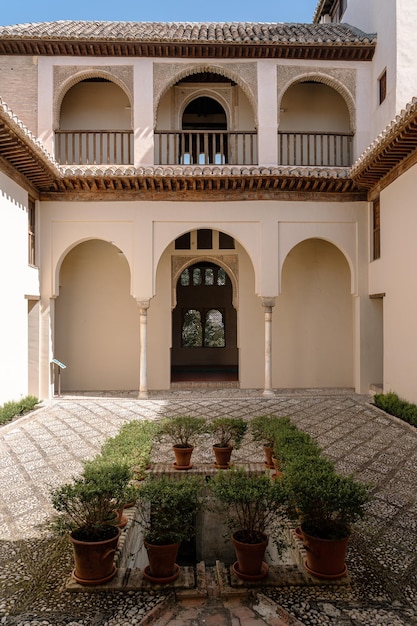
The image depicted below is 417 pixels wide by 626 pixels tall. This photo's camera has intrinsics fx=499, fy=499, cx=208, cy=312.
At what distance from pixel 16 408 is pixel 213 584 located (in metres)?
6.65

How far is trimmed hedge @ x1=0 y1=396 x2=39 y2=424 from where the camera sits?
8680mm

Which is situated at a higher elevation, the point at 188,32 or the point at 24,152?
the point at 188,32

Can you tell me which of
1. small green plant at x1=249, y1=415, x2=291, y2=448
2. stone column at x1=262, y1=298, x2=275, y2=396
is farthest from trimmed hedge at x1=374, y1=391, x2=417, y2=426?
small green plant at x1=249, y1=415, x2=291, y2=448

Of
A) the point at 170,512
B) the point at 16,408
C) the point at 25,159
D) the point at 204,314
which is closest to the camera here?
the point at 170,512

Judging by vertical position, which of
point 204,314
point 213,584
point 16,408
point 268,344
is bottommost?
point 213,584

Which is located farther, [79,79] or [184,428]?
[79,79]

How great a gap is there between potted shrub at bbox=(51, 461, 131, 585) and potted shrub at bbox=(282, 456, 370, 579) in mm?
1344

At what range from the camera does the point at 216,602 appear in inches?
133

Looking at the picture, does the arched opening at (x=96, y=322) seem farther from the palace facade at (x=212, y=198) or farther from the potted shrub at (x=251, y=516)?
the potted shrub at (x=251, y=516)

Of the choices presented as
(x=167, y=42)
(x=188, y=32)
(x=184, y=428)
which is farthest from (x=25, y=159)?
(x=184, y=428)

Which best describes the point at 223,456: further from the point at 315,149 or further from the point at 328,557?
the point at 315,149

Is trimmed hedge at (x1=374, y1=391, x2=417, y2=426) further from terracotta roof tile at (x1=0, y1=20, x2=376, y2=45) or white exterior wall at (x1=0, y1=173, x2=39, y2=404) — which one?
terracotta roof tile at (x1=0, y1=20, x2=376, y2=45)

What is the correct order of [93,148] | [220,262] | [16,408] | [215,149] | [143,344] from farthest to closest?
[220,262], [215,149], [143,344], [93,148], [16,408]

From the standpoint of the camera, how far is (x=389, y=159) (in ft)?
31.0
